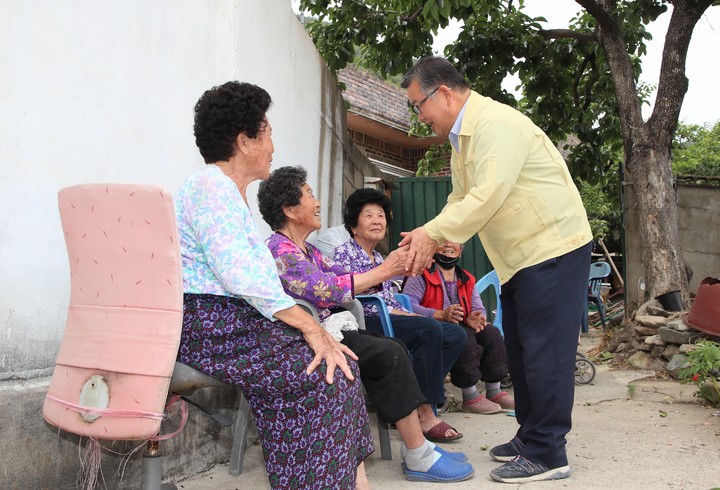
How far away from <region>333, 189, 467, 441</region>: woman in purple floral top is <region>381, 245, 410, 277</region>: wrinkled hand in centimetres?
46

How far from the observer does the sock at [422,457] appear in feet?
10.5

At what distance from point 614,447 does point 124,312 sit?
2751mm

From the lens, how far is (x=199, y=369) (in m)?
2.37

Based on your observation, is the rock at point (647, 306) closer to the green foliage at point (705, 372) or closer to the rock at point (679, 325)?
the rock at point (679, 325)

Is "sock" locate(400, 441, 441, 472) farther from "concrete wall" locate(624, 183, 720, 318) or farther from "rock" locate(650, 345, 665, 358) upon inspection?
"concrete wall" locate(624, 183, 720, 318)

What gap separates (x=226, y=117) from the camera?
2.54m

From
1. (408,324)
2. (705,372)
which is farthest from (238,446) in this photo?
(705,372)

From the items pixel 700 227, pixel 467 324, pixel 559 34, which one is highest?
pixel 559 34

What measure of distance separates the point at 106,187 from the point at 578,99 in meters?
9.11

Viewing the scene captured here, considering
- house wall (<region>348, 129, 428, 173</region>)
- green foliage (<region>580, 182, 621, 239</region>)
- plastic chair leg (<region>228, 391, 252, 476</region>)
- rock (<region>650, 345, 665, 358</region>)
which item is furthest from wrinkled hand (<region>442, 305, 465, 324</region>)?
green foliage (<region>580, 182, 621, 239</region>)

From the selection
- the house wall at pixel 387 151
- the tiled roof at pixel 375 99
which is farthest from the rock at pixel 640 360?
the house wall at pixel 387 151

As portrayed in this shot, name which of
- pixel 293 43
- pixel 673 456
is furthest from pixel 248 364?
pixel 293 43

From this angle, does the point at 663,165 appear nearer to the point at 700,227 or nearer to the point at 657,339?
the point at 657,339

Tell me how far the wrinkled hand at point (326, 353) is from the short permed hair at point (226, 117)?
70 centimetres
